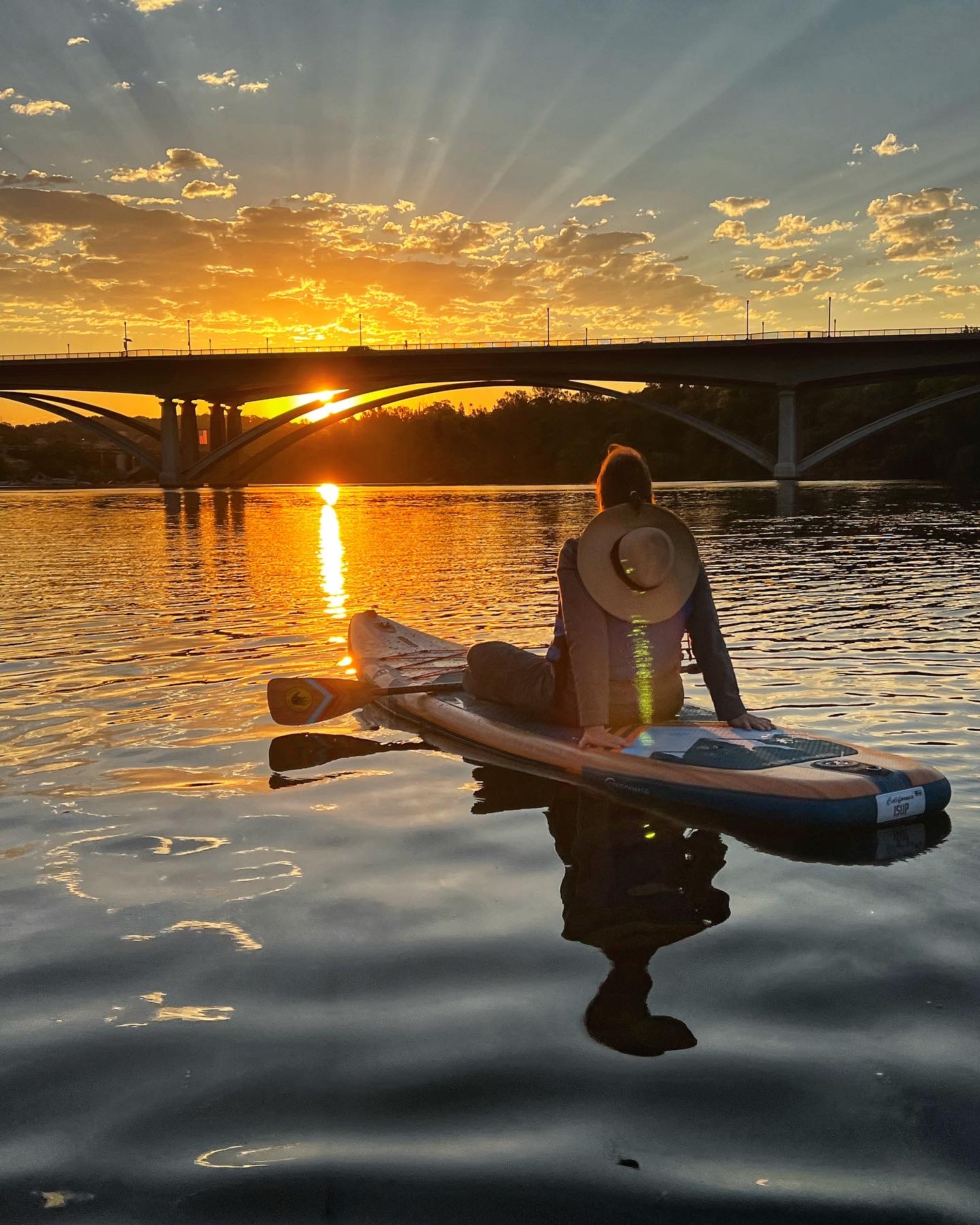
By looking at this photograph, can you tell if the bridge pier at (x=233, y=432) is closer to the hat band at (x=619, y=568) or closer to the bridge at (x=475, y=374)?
the bridge at (x=475, y=374)

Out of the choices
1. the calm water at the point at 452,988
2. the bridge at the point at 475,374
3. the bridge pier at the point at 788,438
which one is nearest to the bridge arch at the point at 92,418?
the bridge at the point at 475,374

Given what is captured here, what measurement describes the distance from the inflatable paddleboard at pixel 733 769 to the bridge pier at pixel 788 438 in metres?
53.7

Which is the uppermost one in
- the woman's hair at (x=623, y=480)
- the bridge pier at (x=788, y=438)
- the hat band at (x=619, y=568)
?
the bridge pier at (x=788, y=438)

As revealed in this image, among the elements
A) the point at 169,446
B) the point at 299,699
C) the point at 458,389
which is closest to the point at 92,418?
the point at 169,446

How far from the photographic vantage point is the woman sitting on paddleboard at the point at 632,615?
484 centimetres

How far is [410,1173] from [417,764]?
12.6 ft

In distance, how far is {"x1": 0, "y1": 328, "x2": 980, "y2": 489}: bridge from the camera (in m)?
53.0

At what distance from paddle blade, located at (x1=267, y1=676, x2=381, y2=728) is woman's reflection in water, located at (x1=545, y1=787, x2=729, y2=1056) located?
2.10 meters

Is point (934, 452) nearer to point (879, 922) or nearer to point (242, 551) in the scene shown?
point (242, 551)

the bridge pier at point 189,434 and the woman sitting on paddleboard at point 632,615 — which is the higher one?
the bridge pier at point 189,434

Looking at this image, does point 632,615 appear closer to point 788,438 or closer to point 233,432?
point 788,438

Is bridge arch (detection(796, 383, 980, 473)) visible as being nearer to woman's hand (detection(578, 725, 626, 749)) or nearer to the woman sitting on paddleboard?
the woman sitting on paddleboard

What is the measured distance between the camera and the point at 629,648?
515 centimetres

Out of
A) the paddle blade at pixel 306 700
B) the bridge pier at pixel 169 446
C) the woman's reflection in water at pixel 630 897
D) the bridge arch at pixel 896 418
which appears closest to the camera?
the woman's reflection in water at pixel 630 897
